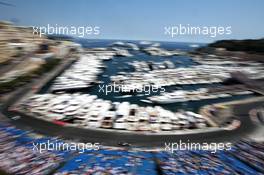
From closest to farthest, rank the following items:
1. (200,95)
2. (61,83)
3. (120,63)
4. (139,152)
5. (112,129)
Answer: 1. (139,152)
2. (112,129)
3. (200,95)
4. (61,83)
5. (120,63)

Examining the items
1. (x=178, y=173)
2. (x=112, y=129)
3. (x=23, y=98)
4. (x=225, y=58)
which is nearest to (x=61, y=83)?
(x=23, y=98)

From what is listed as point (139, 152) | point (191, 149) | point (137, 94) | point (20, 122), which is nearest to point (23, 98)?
point (20, 122)

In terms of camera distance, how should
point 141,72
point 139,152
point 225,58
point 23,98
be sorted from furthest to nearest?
point 225,58
point 141,72
point 23,98
point 139,152

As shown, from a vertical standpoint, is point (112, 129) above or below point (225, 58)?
below

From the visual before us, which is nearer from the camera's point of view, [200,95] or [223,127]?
[223,127]

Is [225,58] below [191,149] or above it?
above

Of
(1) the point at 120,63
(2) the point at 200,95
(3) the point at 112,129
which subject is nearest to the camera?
(3) the point at 112,129

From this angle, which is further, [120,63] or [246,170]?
[120,63]

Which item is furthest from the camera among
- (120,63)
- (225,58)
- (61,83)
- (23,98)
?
(225,58)

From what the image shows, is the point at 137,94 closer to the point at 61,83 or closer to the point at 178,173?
the point at 61,83

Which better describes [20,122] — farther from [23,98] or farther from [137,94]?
[137,94]
